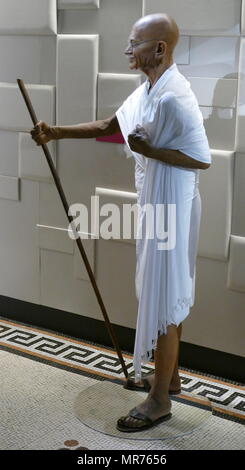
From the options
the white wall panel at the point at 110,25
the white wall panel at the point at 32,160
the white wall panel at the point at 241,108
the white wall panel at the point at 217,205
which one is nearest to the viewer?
the white wall panel at the point at 241,108

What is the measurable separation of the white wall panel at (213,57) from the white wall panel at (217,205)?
0.33 m

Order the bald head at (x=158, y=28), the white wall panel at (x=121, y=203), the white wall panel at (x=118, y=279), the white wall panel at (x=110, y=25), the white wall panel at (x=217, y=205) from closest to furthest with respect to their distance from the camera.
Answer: the bald head at (x=158, y=28) → the white wall panel at (x=217, y=205) → the white wall panel at (x=110, y=25) → the white wall panel at (x=121, y=203) → the white wall panel at (x=118, y=279)

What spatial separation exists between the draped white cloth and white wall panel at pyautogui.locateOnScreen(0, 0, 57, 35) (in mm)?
865

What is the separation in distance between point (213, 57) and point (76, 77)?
2.35 feet

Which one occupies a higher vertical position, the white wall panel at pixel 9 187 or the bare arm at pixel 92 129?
the bare arm at pixel 92 129

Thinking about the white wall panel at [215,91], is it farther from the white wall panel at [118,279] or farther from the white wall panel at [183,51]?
the white wall panel at [118,279]

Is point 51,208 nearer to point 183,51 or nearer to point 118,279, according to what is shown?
point 118,279

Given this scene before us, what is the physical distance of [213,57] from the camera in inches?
117

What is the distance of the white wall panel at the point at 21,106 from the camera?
138 inches

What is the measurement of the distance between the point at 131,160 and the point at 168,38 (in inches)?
31.3

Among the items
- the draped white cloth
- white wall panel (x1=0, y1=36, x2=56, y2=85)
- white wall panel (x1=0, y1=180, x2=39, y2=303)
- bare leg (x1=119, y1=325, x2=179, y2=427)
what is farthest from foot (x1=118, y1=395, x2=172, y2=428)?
white wall panel (x1=0, y1=36, x2=56, y2=85)

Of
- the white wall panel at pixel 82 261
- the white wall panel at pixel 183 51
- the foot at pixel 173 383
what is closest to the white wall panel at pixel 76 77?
the white wall panel at pixel 183 51

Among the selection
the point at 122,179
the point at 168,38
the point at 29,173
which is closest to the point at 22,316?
the point at 29,173
